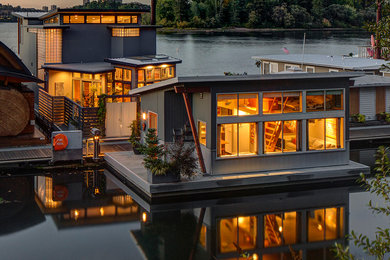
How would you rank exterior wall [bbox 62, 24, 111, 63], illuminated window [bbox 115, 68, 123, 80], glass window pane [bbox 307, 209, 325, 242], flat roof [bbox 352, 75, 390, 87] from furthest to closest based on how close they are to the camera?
exterior wall [bbox 62, 24, 111, 63] < illuminated window [bbox 115, 68, 123, 80] < flat roof [bbox 352, 75, 390, 87] < glass window pane [bbox 307, 209, 325, 242]

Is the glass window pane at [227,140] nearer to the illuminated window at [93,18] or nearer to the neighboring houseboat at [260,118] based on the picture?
the neighboring houseboat at [260,118]

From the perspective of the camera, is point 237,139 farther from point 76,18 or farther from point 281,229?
point 76,18

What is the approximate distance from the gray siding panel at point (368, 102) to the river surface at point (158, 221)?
27.4 feet

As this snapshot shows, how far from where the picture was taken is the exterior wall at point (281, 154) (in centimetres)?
1823

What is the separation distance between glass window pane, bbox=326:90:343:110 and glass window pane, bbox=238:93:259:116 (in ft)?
7.83

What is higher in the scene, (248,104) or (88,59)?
(88,59)

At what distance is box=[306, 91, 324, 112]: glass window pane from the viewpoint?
19234mm

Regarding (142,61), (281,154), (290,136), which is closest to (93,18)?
(142,61)

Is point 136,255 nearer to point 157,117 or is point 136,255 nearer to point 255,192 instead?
point 255,192

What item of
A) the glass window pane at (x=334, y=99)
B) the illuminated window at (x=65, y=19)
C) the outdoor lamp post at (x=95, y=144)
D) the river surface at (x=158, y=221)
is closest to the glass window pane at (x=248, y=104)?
the glass window pane at (x=334, y=99)

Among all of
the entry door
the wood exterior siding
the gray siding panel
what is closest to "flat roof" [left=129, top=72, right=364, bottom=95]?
the entry door

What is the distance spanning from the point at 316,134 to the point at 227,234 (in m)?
5.92

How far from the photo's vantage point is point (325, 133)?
1947 centimetres

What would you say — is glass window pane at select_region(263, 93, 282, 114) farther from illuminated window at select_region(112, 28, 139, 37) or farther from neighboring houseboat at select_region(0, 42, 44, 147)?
illuminated window at select_region(112, 28, 139, 37)
